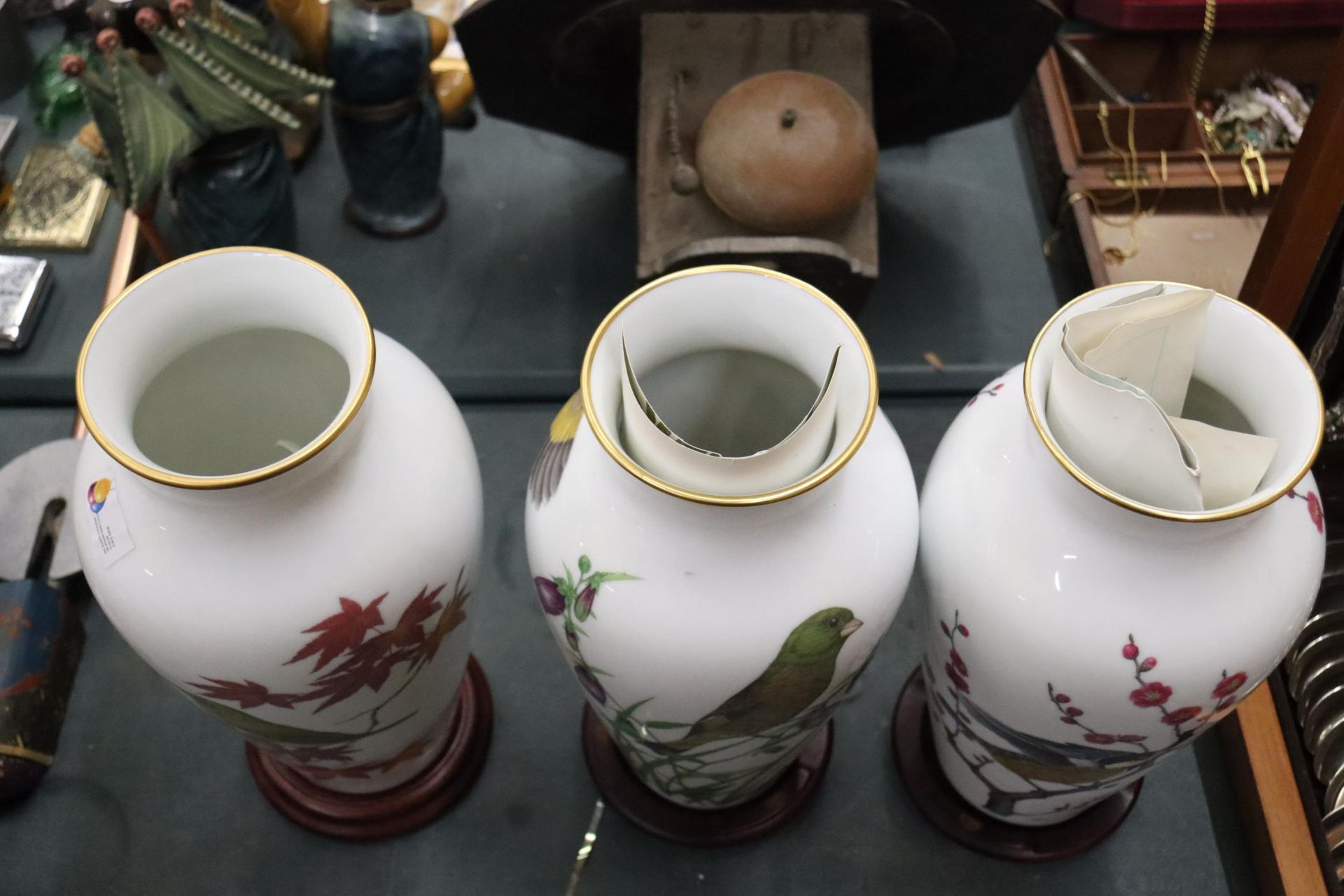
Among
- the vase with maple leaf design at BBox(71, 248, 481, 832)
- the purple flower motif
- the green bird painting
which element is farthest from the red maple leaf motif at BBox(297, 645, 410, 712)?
the green bird painting

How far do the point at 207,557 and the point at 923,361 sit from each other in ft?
2.99

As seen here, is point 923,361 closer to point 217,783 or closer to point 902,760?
point 902,760

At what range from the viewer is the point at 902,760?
1015 mm

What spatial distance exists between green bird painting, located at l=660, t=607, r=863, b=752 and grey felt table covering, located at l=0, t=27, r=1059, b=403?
0.65m

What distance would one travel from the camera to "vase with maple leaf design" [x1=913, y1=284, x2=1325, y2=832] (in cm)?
65

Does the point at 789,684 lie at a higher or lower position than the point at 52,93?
higher

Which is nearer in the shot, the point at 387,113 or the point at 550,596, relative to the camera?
the point at 550,596

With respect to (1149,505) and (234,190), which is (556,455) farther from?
(234,190)

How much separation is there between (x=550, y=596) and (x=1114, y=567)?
1.14ft

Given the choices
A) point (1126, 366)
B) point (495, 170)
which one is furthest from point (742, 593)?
point (495, 170)

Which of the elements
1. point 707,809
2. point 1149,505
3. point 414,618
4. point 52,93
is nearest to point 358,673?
point 414,618

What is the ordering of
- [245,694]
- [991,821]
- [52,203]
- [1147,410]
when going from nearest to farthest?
[1147,410] < [245,694] < [991,821] < [52,203]

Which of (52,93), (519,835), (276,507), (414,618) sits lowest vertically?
Answer: (519,835)

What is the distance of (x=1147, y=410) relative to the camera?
596 millimetres
